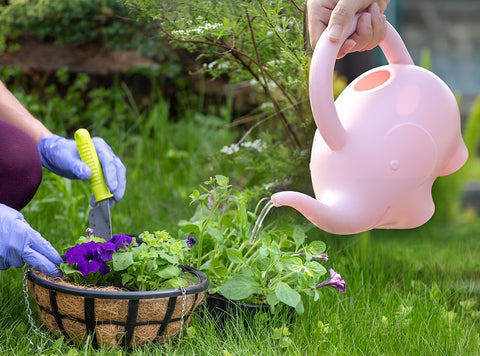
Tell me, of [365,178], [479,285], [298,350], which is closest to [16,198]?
[298,350]

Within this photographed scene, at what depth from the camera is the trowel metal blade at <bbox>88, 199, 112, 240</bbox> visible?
1.52 metres

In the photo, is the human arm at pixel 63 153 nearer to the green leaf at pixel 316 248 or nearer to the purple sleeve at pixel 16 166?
the purple sleeve at pixel 16 166

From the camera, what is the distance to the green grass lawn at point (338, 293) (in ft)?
4.65

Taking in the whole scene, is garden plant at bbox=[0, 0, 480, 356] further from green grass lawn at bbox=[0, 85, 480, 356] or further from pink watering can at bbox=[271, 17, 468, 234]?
pink watering can at bbox=[271, 17, 468, 234]

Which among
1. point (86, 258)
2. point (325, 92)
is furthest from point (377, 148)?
point (86, 258)

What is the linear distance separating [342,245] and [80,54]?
2.11 meters

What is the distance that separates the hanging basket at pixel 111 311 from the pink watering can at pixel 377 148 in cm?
37

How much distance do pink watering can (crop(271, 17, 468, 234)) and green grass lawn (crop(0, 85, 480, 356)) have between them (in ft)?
1.30

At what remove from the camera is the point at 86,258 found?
4.42ft

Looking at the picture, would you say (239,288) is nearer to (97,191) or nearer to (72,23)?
(97,191)

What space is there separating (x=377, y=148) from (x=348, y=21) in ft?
0.76

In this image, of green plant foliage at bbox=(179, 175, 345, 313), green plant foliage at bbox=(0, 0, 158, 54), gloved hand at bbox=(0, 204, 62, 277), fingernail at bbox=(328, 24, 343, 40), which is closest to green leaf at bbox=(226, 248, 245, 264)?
green plant foliage at bbox=(179, 175, 345, 313)

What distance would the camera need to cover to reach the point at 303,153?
178 cm

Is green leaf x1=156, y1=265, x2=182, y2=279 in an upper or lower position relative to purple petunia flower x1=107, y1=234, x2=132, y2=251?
lower
